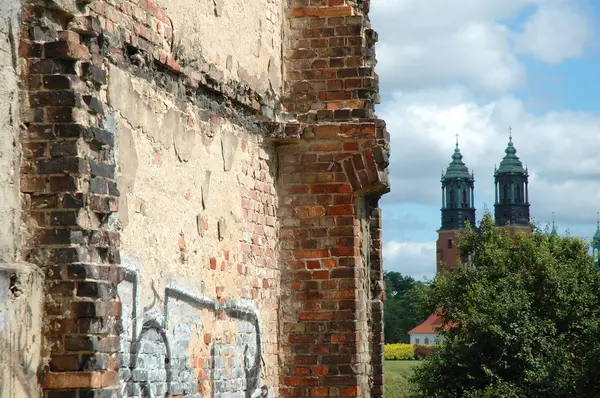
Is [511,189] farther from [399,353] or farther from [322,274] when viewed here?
[322,274]

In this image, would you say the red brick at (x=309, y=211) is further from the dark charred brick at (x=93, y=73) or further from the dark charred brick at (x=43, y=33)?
the dark charred brick at (x=43, y=33)

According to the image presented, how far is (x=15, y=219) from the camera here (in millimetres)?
4789

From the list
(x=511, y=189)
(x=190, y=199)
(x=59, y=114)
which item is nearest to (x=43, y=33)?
(x=59, y=114)

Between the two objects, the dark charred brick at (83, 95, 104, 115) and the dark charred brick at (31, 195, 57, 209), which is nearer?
the dark charred brick at (31, 195, 57, 209)

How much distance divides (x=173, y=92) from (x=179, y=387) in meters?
1.81

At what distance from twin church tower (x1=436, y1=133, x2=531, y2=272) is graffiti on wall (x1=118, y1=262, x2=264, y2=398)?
120m

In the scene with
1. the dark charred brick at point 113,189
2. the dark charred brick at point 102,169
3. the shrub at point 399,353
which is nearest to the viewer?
the dark charred brick at point 102,169

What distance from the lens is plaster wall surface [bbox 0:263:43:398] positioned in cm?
454

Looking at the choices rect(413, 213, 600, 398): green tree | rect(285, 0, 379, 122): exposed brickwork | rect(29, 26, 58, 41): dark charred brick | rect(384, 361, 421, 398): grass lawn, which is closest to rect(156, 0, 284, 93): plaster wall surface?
rect(285, 0, 379, 122): exposed brickwork

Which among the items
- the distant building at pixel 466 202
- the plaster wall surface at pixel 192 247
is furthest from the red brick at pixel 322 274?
the distant building at pixel 466 202

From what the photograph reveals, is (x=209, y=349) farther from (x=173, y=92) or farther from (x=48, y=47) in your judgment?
(x=48, y=47)

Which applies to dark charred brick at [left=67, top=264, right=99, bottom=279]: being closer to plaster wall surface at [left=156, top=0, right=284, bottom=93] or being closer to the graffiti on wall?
the graffiti on wall

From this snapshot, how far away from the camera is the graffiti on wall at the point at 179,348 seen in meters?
5.72

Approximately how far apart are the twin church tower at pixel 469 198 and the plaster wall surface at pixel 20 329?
123012 millimetres
